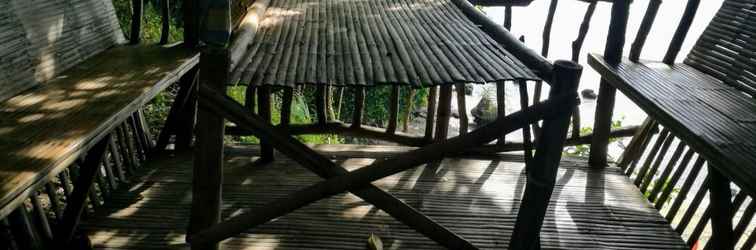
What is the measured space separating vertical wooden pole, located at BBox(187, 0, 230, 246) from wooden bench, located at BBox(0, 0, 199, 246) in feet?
1.57

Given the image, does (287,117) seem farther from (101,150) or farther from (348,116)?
(348,116)

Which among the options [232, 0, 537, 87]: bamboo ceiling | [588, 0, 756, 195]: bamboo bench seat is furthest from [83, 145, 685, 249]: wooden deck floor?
[232, 0, 537, 87]: bamboo ceiling

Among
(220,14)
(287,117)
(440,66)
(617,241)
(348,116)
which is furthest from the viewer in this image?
(348,116)

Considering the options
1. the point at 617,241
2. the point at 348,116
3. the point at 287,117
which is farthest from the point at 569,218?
the point at 348,116

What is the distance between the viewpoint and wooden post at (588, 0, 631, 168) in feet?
11.1

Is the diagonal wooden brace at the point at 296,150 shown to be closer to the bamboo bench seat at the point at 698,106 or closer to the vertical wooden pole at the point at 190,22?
the bamboo bench seat at the point at 698,106

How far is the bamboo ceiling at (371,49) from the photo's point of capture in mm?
2193

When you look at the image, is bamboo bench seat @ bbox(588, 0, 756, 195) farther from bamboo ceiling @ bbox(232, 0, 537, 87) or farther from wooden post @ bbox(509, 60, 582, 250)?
bamboo ceiling @ bbox(232, 0, 537, 87)

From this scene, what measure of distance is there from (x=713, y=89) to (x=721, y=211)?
80 cm

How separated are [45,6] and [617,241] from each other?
3.49 metres

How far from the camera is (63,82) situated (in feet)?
9.00

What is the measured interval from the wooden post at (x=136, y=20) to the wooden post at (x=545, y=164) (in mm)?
2799

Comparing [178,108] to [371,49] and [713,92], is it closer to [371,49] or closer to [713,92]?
[371,49]

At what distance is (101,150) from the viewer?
272cm
